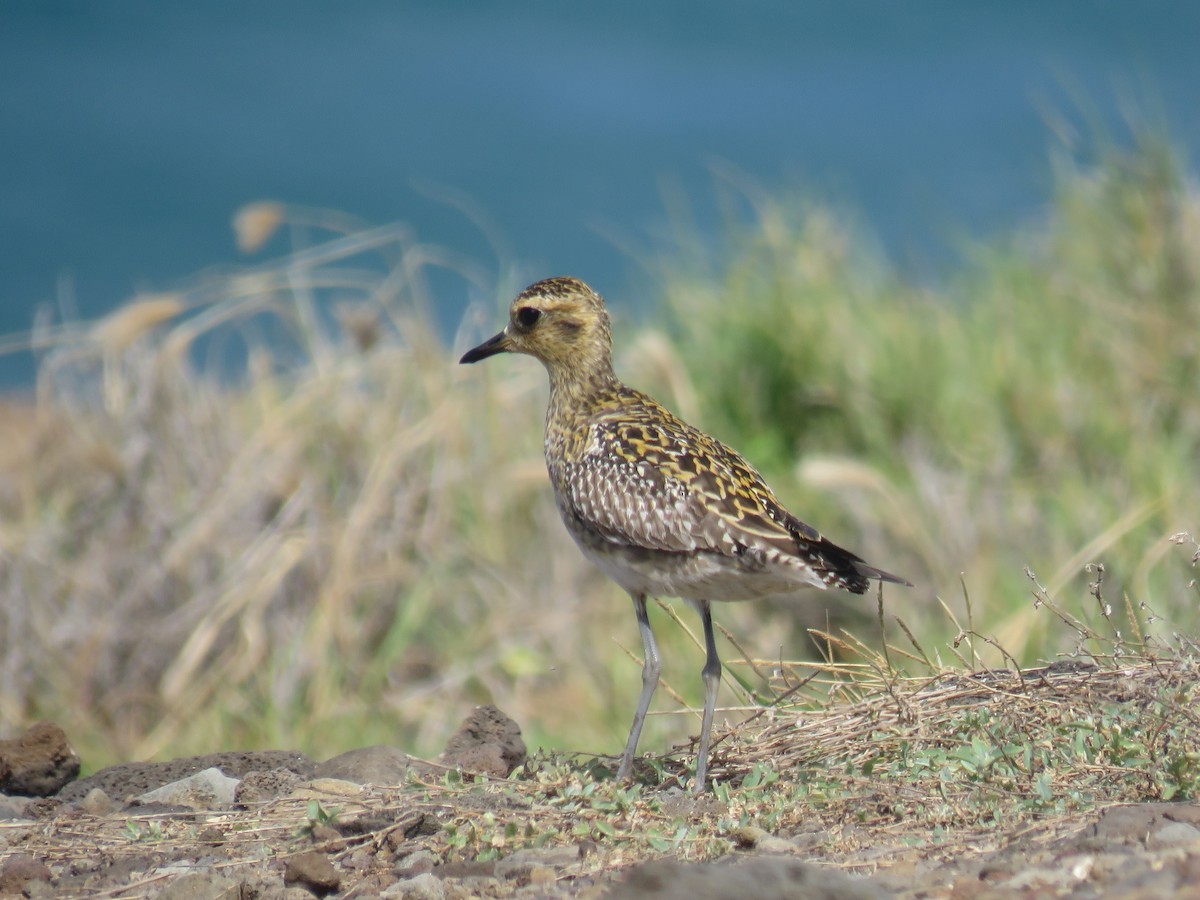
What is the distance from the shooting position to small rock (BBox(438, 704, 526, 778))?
612 centimetres

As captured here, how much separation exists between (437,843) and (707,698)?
1.42 metres

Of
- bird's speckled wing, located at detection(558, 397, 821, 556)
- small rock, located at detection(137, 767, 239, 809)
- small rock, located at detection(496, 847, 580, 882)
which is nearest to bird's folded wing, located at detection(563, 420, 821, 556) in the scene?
bird's speckled wing, located at detection(558, 397, 821, 556)

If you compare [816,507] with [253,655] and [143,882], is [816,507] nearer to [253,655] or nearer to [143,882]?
[253,655]

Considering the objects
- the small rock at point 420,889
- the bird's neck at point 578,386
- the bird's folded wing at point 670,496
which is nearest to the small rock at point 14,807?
the small rock at point 420,889

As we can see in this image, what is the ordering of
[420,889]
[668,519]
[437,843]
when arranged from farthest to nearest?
[668,519], [437,843], [420,889]

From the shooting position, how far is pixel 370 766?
6.18m

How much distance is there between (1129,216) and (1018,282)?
115 centimetres

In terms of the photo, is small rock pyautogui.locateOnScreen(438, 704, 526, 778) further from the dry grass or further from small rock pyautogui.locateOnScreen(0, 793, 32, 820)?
the dry grass

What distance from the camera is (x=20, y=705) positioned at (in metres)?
11.3

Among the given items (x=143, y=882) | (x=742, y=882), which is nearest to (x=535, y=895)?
(x=742, y=882)

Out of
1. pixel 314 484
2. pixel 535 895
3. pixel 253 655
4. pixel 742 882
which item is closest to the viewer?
pixel 742 882

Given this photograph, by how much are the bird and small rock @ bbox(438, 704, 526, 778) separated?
490 mm

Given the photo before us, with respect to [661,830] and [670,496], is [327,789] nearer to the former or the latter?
[661,830]

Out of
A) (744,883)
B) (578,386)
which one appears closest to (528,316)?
(578,386)
